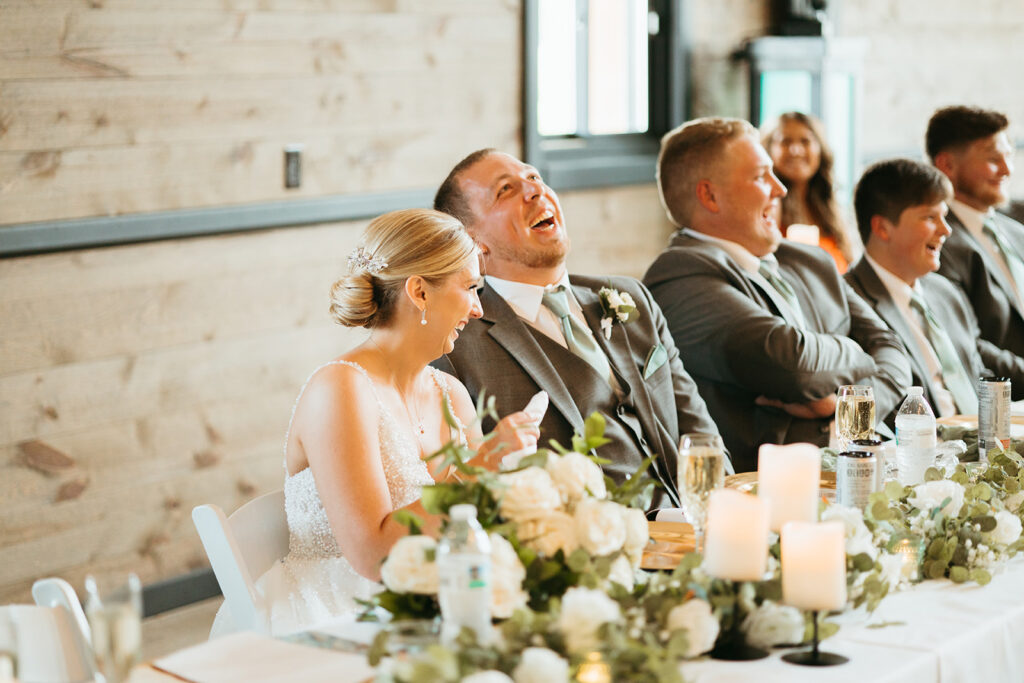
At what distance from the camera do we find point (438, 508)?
1620 millimetres

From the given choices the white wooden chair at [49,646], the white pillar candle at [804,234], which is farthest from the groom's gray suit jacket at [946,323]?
the white wooden chair at [49,646]

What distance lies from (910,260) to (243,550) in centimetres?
260

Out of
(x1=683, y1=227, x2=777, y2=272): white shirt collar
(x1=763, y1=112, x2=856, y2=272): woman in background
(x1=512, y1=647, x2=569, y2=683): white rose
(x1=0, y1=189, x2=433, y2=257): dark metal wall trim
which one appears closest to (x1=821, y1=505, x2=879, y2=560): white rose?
(x1=512, y1=647, x2=569, y2=683): white rose

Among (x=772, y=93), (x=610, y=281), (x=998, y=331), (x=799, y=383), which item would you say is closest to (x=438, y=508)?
(x=610, y=281)

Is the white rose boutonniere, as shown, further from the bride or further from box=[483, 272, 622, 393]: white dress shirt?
the bride

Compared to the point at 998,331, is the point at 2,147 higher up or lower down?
higher up

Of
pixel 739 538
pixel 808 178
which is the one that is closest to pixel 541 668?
pixel 739 538

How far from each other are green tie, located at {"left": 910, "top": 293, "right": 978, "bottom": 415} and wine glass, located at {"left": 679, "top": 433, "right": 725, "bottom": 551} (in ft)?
7.80

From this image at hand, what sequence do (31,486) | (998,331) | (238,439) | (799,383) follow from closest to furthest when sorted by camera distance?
(799,383)
(31,486)
(238,439)
(998,331)

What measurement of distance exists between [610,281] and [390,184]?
68.8 inches

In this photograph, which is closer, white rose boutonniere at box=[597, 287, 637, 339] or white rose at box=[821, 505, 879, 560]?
white rose at box=[821, 505, 879, 560]

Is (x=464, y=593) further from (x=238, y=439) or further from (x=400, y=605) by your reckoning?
(x=238, y=439)

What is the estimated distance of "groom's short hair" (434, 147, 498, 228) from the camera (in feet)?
10.4

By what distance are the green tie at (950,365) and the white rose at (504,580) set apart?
2.87 meters
